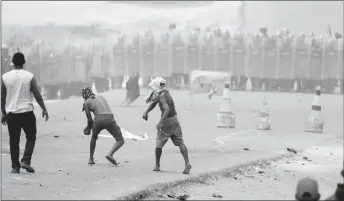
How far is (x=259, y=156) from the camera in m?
11.1

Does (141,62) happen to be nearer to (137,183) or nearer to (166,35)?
(166,35)

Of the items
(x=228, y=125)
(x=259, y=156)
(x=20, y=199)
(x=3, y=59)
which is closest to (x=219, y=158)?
(x=259, y=156)

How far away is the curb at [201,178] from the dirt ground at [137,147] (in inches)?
4.7

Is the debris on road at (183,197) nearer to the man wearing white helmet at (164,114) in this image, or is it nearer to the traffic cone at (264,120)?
the man wearing white helmet at (164,114)

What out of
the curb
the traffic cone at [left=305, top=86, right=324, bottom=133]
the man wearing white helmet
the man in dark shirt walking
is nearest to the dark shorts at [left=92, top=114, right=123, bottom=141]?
the man wearing white helmet

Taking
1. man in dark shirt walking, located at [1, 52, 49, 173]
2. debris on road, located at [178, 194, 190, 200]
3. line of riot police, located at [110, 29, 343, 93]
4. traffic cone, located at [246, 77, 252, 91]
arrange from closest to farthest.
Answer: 1. debris on road, located at [178, 194, 190, 200]
2. man in dark shirt walking, located at [1, 52, 49, 173]
3. traffic cone, located at [246, 77, 252, 91]
4. line of riot police, located at [110, 29, 343, 93]

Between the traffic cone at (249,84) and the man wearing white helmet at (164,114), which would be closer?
the man wearing white helmet at (164,114)

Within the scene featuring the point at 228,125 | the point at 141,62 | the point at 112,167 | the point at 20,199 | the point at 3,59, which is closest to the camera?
the point at 20,199

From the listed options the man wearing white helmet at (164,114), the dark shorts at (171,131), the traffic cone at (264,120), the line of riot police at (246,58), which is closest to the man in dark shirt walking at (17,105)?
the man wearing white helmet at (164,114)

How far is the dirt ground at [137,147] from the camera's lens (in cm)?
764

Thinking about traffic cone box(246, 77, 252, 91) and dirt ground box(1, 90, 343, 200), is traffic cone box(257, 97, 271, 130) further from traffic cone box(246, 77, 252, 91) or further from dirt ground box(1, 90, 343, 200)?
traffic cone box(246, 77, 252, 91)

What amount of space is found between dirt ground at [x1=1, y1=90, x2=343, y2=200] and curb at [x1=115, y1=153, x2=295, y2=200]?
119mm

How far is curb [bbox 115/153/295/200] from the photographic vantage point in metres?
7.11

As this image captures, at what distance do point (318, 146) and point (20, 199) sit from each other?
791cm
